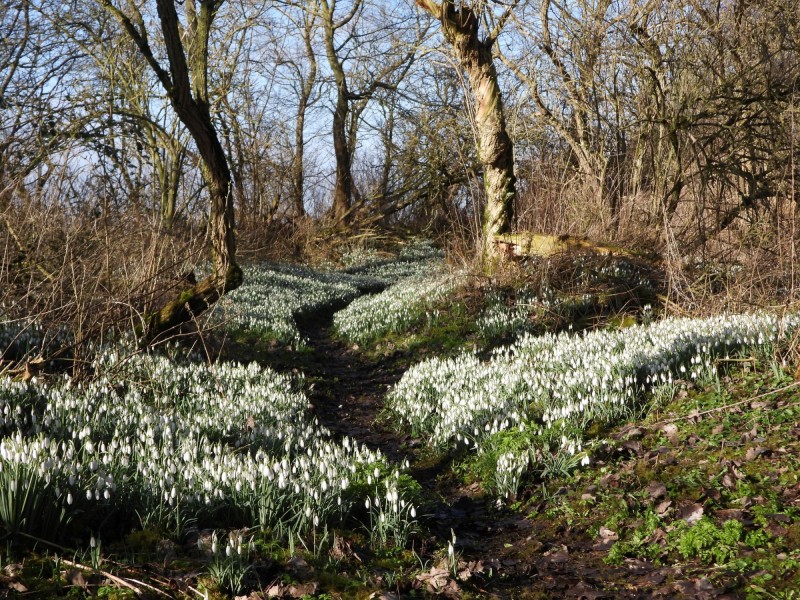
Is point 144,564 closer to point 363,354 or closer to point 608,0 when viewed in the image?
point 363,354

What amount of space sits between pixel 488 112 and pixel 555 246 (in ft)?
8.63

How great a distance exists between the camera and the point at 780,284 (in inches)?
358

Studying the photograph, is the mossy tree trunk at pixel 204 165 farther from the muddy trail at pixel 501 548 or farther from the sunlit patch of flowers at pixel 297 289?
the muddy trail at pixel 501 548

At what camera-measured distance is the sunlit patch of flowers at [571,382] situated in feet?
18.0

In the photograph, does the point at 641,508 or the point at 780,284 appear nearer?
the point at 641,508

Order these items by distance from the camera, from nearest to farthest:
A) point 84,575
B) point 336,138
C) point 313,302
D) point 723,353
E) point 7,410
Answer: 1. point 84,575
2. point 7,410
3. point 723,353
4. point 313,302
5. point 336,138

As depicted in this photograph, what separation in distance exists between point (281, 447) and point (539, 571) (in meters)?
2.27

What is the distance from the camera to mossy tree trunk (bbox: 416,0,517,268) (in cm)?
1170

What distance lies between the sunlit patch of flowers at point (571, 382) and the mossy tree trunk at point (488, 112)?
5003 millimetres

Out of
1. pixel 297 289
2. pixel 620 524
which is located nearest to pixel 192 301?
pixel 620 524

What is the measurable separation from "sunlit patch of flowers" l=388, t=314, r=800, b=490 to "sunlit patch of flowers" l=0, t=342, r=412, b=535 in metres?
1.11

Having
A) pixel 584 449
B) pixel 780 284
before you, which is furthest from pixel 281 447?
pixel 780 284

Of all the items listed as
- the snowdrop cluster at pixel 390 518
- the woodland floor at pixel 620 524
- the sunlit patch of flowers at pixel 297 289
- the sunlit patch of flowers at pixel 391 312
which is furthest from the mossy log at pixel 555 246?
the snowdrop cluster at pixel 390 518

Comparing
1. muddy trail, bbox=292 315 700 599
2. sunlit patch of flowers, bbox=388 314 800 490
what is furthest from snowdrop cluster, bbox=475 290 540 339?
muddy trail, bbox=292 315 700 599
